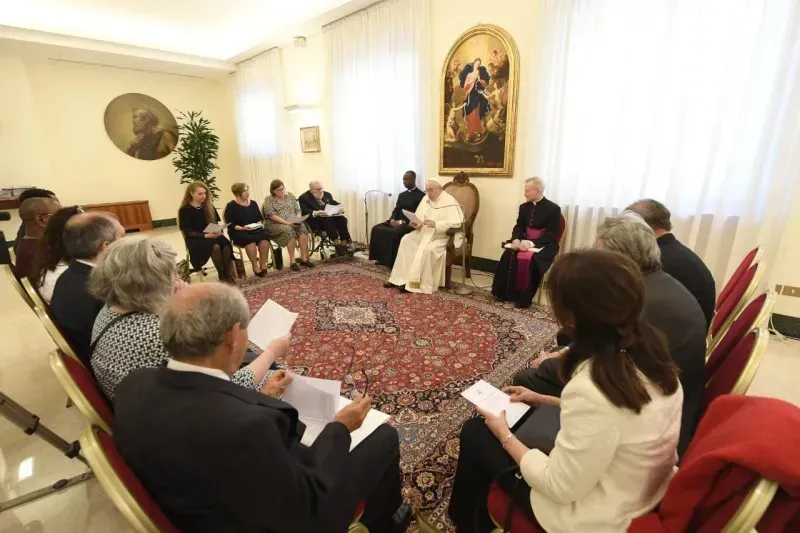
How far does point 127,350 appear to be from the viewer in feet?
3.86

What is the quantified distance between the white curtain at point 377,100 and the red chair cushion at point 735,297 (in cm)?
381

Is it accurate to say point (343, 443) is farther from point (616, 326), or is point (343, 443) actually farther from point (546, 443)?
point (616, 326)

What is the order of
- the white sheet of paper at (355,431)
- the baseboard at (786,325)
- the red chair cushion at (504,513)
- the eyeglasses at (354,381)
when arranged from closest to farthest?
1. the red chair cushion at (504,513)
2. the white sheet of paper at (355,431)
3. the eyeglasses at (354,381)
4. the baseboard at (786,325)

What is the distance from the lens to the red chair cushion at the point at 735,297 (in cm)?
172

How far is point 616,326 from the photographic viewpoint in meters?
0.88

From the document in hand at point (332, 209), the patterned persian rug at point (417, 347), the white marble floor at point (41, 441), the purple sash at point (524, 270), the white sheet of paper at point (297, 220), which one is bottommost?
the white marble floor at point (41, 441)

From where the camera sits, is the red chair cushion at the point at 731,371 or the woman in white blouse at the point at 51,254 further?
the woman in white blouse at the point at 51,254

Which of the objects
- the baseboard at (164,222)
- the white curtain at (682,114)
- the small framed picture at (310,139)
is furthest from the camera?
the baseboard at (164,222)

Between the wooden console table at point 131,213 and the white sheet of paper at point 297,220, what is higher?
the white sheet of paper at point 297,220

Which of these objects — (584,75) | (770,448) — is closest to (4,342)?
(770,448)

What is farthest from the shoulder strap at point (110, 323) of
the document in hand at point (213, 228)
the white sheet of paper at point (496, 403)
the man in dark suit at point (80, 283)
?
the document in hand at point (213, 228)

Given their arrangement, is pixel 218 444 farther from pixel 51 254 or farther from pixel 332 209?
pixel 332 209

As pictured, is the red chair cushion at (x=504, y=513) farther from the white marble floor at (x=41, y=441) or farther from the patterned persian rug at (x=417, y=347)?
the white marble floor at (x=41, y=441)

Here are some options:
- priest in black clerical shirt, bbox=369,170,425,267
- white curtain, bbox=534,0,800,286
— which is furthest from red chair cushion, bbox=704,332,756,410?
priest in black clerical shirt, bbox=369,170,425,267
